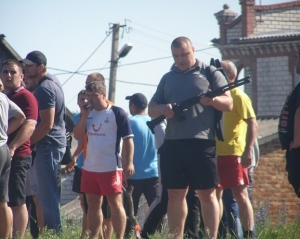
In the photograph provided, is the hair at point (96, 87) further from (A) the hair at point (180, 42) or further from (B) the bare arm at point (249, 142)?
(B) the bare arm at point (249, 142)

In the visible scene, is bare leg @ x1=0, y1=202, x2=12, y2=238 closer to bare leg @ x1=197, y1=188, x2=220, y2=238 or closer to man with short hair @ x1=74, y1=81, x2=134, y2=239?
man with short hair @ x1=74, y1=81, x2=134, y2=239

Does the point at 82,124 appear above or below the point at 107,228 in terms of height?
above

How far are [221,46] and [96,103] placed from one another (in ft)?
125

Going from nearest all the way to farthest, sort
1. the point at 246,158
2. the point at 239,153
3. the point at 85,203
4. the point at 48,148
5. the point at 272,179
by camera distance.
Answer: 1. the point at 246,158
2. the point at 239,153
3. the point at 48,148
4. the point at 85,203
5. the point at 272,179

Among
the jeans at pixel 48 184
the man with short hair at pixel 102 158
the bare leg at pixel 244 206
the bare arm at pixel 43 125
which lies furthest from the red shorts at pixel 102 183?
the bare leg at pixel 244 206

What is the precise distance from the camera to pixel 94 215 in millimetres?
8781

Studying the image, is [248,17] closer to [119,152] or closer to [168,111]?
[119,152]

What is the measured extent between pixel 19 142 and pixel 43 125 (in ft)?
2.34

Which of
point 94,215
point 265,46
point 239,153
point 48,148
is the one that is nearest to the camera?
point 94,215

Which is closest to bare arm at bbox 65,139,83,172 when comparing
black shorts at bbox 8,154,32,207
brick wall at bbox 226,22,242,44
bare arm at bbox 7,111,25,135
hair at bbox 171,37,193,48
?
black shorts at bbox 8,154,32,207

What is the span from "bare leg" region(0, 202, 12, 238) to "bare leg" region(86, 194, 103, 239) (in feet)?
3.47

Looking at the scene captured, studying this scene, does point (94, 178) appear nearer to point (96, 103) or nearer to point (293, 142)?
point (96, 103)

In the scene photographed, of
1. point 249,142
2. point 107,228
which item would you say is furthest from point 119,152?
point 249,142

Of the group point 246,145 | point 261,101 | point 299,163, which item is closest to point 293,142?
point 299,163
